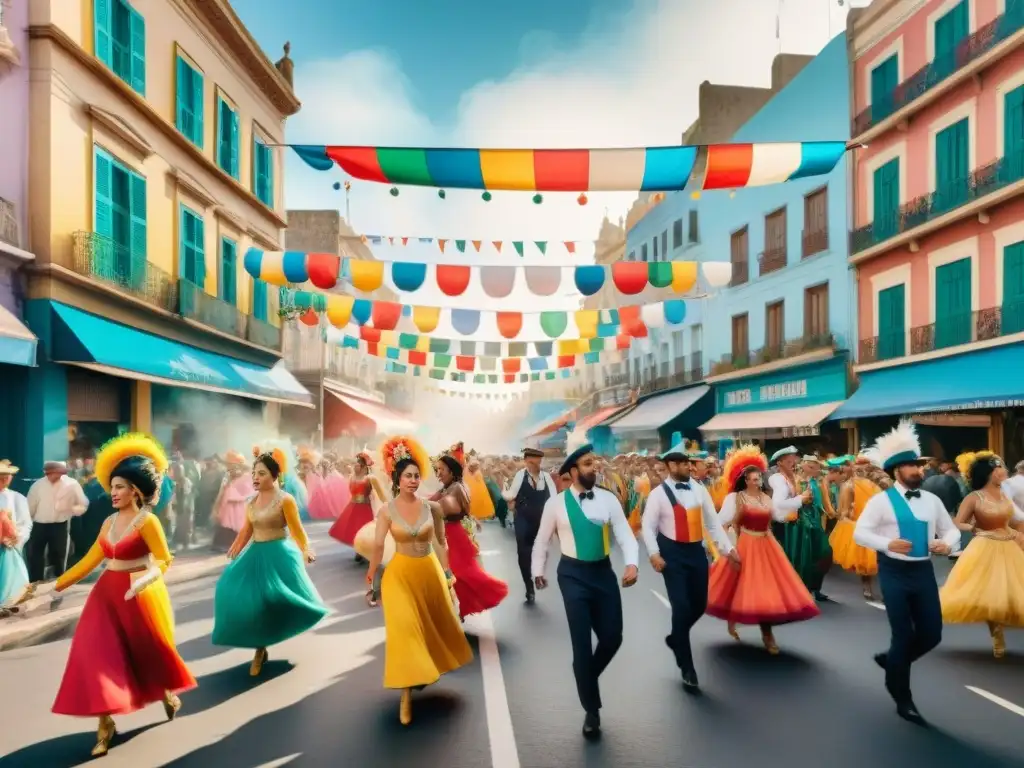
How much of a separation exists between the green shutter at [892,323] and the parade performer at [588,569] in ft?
60.2

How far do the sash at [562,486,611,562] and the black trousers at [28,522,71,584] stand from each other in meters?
8.19

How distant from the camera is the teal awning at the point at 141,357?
48.4 ft

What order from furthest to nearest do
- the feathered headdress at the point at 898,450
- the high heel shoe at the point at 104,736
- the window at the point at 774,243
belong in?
the window at the point at 774,243 → the feathered headdress at the point at 898,450 → the high heel shoe at the point at 104,736

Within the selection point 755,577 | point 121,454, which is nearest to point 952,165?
point 755,577

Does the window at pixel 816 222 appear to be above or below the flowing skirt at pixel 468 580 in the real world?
above

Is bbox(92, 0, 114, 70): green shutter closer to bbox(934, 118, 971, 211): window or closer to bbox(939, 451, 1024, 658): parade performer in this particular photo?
bbox(939, 451, 1024, 658): parade performer

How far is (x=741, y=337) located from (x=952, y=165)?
1136 centimetres

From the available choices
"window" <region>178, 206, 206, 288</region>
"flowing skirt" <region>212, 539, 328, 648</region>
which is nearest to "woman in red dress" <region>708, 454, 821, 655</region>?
"flowing skirt" <region>212, 539, 328, 648</region>

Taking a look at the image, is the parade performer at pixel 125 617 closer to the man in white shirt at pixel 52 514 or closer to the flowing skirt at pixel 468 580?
the flowing skirt at pixel 468 580

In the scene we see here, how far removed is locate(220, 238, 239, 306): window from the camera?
75.7 ft

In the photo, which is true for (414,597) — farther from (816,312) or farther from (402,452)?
(816,312)

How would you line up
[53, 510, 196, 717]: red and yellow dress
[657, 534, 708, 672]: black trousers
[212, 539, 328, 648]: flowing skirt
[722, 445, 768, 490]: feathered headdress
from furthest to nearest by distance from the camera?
[722, 445, 768, 490]: feathered headdress → [212, 539, 328, 648]: flowing skirt → [657, 534, 708, 672]: black trousers → [53, 510, 196, 717]: red and yellow dress

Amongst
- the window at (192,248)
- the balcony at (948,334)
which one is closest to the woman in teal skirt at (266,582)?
the window at (192,248)

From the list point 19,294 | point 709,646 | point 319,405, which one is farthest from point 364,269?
point 319,405
